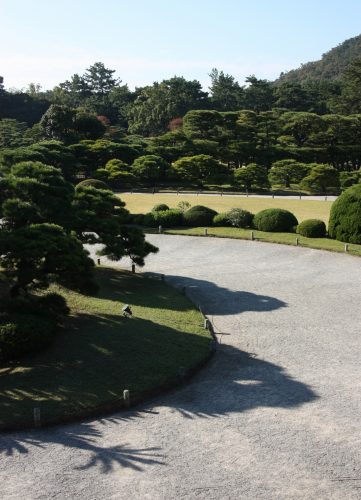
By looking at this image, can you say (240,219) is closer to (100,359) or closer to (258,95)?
(100,359)

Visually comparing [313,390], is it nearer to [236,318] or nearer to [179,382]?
[179,382]

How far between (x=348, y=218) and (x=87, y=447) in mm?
24656

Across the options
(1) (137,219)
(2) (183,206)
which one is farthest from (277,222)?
(1) (137,219)

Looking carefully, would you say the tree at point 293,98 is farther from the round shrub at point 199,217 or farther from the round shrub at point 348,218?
the round shrub at point 348,218

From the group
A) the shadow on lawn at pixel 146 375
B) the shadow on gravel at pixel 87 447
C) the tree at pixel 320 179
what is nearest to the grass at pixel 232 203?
the tree at pixel 320 179

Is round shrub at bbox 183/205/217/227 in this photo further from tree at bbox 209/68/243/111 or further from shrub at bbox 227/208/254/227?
tree at bbox 209/68/243/111

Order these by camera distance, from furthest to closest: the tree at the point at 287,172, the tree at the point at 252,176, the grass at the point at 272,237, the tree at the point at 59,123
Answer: the tree at the point at 59,123 → the tree at the point at 287,172 → the tree at the point at 252,176 → the grass at the point at 272,237

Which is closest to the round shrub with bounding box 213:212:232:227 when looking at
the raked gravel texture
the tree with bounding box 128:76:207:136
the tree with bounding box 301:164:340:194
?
the raked gravel texture

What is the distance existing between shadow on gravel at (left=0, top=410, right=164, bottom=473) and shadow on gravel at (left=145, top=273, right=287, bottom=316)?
9561mm

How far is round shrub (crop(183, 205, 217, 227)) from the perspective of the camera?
126ft

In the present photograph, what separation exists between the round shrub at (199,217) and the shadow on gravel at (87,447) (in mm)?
27159

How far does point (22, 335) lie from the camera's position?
14.2m

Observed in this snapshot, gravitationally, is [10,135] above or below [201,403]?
above

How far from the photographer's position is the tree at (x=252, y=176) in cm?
5769
